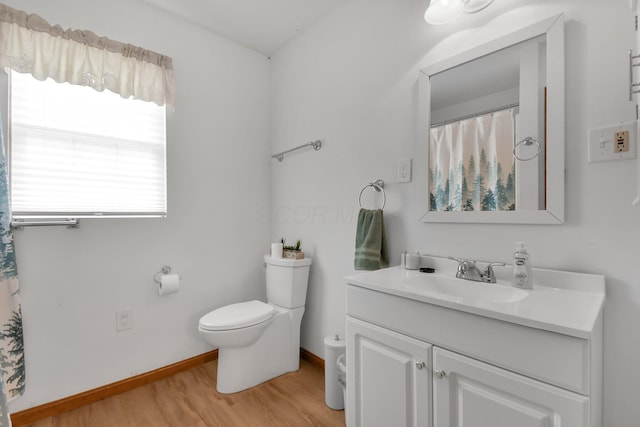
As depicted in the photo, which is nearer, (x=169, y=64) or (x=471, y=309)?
(x=471, y=309)

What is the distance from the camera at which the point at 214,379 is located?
1.93 m

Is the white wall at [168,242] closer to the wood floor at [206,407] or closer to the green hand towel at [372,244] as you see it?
the wood floor at [206,407]

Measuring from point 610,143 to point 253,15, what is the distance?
6.82 feet

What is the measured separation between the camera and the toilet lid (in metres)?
1.70

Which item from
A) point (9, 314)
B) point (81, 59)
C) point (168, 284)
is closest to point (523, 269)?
point (168, 284)

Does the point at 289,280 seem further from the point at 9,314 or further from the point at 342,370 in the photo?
the point at 9,314

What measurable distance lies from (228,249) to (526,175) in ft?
6.31

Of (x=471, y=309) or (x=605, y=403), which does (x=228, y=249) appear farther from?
(x=605, y=403)

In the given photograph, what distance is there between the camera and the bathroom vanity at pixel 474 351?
0.74 meters

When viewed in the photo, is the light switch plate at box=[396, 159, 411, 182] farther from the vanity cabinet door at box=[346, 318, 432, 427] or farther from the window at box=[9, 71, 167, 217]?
the window at box=[9, 71, 167, 217]

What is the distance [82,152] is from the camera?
67.0 inches

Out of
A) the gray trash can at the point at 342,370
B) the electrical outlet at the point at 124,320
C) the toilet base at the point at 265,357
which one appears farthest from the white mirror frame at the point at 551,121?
the electrical outlet at the point at 124,320

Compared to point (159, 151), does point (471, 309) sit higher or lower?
lower

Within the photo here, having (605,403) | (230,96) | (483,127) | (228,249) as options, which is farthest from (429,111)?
(228,249)
